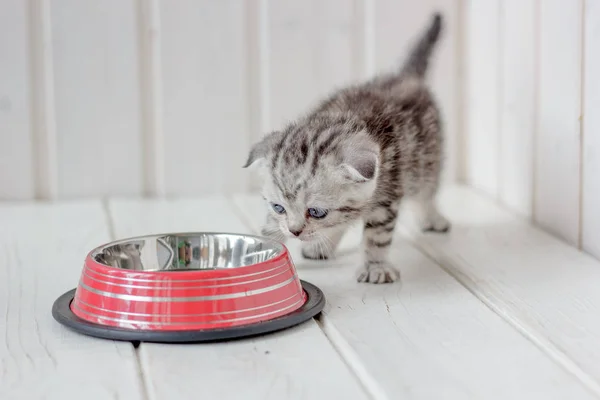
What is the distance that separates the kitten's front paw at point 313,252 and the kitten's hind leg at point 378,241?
18 centimetres

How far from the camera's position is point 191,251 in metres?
1.89

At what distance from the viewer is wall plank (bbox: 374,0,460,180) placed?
2.89m

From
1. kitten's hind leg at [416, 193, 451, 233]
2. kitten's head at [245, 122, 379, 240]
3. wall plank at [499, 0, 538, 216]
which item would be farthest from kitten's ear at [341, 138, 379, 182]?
wall plank at [499, 0, 538, 216]

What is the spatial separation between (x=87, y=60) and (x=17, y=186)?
0.45 m

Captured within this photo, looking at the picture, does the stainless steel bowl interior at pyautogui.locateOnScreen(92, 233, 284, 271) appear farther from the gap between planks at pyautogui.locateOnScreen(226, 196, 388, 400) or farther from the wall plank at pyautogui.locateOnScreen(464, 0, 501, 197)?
the wall plank at pyautogui.locateOnScreen(464, 0, 501, 197)

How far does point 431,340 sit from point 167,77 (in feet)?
5.05

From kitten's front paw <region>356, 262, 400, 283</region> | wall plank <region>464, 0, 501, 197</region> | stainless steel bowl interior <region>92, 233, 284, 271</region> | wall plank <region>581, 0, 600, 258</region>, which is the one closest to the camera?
stainless steel bowl interior <region>92, 233, 284, 271</region>

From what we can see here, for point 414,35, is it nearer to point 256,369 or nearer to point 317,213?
point 317,213

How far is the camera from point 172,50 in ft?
9.15

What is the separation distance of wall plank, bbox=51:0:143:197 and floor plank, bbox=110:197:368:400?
1.37 m

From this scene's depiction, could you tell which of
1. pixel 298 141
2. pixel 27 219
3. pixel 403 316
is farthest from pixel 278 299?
pixel 27 219

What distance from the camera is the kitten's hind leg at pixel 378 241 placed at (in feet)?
6.44

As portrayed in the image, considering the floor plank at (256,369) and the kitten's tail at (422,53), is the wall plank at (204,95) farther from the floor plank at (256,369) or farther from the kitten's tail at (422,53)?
the floor plank at (256,369)

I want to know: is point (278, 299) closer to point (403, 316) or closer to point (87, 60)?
point (403, 316)
